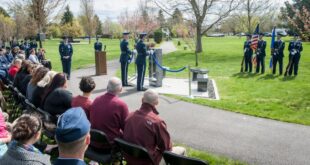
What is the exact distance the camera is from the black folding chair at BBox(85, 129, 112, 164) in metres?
4.59

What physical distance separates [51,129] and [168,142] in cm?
239

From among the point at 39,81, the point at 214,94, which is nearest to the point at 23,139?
the point at 39,81

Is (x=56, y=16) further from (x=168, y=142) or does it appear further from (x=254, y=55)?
(x=168, y=142)

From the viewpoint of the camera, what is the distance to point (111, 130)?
197 inches

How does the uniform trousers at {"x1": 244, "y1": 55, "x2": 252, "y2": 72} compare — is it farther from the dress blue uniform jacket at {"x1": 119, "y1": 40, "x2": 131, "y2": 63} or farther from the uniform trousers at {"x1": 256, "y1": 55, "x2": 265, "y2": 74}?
the dress blue uniform jacket at {"x1": 119, "y1": 40, "x2": 131, "y2": 63}

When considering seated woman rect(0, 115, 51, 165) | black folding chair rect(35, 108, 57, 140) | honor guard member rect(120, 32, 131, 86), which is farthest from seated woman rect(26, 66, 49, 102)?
honor guard member rect(120, 32, 131, 86)

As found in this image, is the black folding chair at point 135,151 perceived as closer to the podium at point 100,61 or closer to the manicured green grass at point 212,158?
the manicured green grass at point 212,158

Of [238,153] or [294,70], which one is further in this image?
[294,70]

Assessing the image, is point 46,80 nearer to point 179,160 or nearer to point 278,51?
point 179,160

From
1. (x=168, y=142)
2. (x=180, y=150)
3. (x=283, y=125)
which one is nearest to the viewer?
(x=168, y=142)

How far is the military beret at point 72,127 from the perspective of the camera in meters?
2.62

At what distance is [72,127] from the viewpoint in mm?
2637

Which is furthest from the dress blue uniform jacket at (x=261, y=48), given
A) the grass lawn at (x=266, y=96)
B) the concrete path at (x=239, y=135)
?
the concrete path at (x=239, y=135)

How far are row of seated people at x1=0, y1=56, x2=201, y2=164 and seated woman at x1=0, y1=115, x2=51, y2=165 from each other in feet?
4.08
